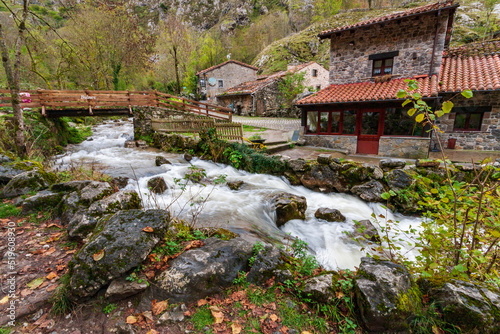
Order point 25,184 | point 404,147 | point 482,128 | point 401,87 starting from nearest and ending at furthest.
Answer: point 25,184 → point 401,87 → point 404,147 → point 482,128

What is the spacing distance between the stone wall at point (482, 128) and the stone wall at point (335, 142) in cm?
437

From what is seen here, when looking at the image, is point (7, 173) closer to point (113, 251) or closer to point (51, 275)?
point (51, 275)

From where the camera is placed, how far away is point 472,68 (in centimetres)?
1158

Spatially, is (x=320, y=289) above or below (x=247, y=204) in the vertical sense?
above

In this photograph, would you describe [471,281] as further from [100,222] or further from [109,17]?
[109,17]

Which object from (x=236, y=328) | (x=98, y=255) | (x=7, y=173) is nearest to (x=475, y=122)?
(x=236, y=328)

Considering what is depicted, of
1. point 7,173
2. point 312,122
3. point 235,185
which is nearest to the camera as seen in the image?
point 7,173

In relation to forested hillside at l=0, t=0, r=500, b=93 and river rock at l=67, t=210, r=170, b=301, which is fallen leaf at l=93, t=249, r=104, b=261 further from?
forested hillside at l=0, t=0, r=500, b=93

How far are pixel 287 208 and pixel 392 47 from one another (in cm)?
1135

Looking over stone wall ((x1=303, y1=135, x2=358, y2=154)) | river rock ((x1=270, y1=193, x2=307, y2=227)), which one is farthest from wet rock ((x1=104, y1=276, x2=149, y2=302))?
stone wall ((x1=303, y1=135, x2=358, y2=154))

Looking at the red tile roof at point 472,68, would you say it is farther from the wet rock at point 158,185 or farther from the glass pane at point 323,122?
the wet rock at point 158,185

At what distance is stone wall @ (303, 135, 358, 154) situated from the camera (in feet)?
39.0

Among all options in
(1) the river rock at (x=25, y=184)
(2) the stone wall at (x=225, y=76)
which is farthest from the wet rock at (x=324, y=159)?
(2) the stone wall at (x=225, y=76)

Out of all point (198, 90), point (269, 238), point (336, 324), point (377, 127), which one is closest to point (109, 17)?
point (198, 90)
